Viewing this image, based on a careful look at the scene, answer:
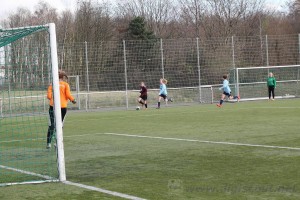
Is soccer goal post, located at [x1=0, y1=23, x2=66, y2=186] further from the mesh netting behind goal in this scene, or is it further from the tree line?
the tree line

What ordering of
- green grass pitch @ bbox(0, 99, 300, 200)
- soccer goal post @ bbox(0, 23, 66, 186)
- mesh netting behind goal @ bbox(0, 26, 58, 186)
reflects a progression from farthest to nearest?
A: mesh netting behind goal @ bbox(0, 26, 58, 186), soccer goal post @ bbox(0, 23, 66, 186), green grass pitch @ bbox(0, 99, 300, 200)

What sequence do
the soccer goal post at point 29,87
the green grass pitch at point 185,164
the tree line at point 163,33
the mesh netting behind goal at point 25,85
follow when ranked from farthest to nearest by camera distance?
the tree line at point 163,33, the mesh netting behind goal at point 25,85, the soccer goal post at point 29,87, the green grass pitch at point 185,164

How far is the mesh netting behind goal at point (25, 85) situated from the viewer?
9.27 m

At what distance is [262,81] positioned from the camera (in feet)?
124

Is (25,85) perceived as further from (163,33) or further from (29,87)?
(163,33)

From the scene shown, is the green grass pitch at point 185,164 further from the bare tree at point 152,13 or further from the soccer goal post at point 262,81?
the bare tree at point 152,13

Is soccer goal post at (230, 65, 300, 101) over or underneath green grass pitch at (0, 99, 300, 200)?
over

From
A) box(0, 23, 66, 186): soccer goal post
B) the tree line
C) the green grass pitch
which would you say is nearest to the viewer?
the green grass pitch

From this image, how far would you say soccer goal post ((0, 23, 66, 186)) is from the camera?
28.9 ft

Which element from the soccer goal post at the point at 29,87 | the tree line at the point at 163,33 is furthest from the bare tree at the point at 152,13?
the soccer goal post at the point at 29,87

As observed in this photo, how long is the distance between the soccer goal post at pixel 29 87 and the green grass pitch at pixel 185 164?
0.46 metres

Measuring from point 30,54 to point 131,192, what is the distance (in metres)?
6.02

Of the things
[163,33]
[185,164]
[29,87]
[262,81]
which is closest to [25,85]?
[29,87]

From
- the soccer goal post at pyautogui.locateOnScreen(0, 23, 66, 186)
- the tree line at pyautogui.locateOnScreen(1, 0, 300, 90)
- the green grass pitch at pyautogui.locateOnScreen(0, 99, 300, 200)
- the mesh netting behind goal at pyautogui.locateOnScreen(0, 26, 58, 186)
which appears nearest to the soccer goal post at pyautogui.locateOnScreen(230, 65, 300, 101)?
the tree line at pyautogui.locateOnScreen(1, 0, 300, 90)
